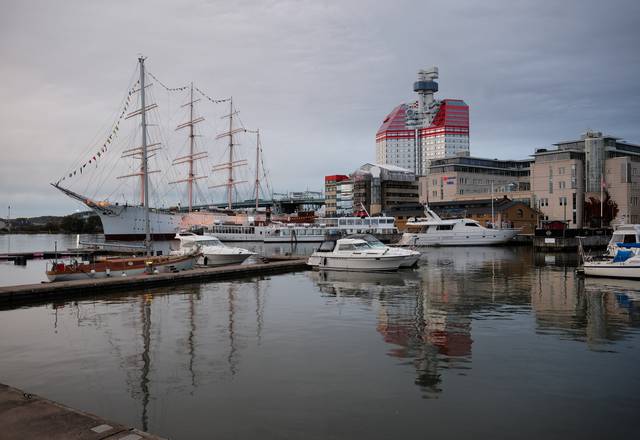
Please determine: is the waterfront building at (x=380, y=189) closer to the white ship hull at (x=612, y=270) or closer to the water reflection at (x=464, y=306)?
the water reflection at (x=464, y=306)

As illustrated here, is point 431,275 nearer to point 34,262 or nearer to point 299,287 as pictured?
point 299,287

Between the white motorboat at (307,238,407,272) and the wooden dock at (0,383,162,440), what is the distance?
3081 cm

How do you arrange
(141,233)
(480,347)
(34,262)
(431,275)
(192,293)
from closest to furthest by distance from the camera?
(480,347) < (192,293) < (431,275) < (34,262) < (141,233)

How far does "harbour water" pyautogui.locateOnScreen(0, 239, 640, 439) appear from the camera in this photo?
1045 cm

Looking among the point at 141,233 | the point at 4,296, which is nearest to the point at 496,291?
the point at 4,296

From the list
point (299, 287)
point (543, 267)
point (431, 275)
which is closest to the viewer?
point (299, 287)

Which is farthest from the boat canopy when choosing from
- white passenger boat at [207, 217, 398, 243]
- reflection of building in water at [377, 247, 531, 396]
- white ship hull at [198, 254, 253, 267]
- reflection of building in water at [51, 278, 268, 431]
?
white passenger boat at [207, 217, 398, 243]

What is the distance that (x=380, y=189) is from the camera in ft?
545

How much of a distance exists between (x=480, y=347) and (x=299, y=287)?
56.4ft

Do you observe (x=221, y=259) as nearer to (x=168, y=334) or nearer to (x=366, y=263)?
(x=366, y=263)

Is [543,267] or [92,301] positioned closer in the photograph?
[92,301]

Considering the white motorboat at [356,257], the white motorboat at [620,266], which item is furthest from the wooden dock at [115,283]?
the white motorboat at [620,266]

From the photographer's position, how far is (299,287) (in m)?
32.1

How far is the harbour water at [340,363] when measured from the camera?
34.3 ft
